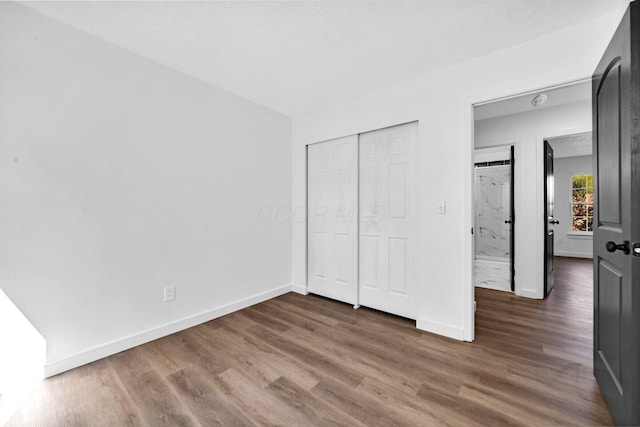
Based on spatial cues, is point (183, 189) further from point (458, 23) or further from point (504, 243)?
point (504, 243)

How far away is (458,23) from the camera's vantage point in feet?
6.19

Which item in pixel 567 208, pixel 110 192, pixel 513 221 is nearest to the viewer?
pixel 110 192

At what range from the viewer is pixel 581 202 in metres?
6.60

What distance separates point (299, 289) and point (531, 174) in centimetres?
336

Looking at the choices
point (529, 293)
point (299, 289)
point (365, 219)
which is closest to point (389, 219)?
point (365, 219)

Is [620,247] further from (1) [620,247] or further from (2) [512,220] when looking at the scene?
(2) [512,220]

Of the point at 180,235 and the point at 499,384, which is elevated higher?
the point at 180,235

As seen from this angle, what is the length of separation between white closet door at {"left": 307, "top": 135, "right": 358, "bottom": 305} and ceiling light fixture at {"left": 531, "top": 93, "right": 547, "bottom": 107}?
6.84ft

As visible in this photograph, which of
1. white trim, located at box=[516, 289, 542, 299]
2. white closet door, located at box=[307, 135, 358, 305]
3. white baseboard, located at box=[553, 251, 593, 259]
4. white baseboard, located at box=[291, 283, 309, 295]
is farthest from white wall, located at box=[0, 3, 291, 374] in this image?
white baseboard, located at box=[553, 251, 593, 259]

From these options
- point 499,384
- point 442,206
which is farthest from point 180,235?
point 499,384

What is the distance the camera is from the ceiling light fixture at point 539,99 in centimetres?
299

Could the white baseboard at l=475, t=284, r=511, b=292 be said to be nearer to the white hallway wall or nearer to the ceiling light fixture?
the white hallway wall

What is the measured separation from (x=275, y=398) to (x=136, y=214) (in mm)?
1810

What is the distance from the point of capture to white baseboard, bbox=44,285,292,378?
1874 millimetres
